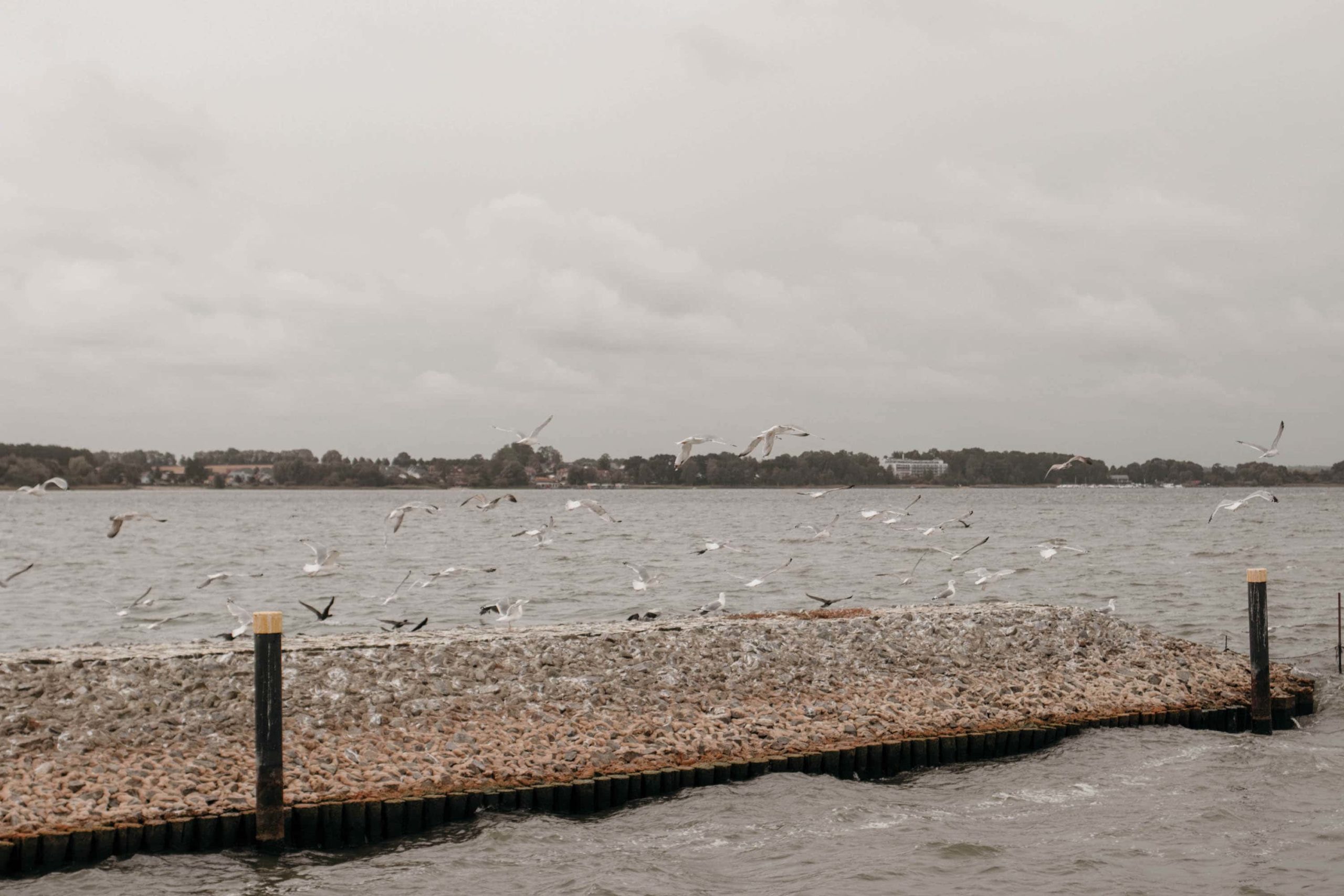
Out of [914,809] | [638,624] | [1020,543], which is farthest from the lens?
[1020,543]

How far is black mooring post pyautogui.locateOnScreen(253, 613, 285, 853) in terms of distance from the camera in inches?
387

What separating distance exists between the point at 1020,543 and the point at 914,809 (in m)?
46.4

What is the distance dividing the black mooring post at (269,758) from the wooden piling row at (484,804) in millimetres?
160

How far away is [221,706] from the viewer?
11758mm

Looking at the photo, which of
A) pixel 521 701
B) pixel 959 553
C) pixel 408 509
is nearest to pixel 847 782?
pixel 521 701

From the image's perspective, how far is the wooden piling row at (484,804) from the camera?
9.45m

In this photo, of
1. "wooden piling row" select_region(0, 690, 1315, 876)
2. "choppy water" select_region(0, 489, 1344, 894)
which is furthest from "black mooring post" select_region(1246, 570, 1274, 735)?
"wooden piling row" select_region(0, 690, 1315, 876)

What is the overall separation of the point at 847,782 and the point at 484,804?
12.6 ft

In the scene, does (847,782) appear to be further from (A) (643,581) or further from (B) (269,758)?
(A) (643,581)

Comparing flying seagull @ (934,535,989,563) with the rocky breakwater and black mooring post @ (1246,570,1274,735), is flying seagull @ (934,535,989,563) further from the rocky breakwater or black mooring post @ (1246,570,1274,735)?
Answer: black mooring post @ (1246,570,1274,735)

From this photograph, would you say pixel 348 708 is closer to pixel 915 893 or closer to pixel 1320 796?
pixel 915 893

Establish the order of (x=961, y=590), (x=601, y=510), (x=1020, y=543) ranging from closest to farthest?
(x=601, y=510), (x=961, y=590), (x=1020, y=543)

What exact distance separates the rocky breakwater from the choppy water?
0.73 metres

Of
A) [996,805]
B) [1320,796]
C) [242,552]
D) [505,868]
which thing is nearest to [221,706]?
[505,868]
